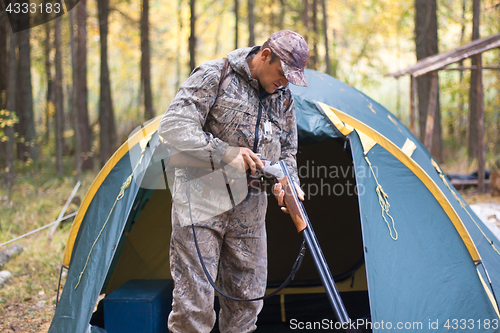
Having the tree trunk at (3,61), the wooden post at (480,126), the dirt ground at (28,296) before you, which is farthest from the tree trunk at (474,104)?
the tree trunk at (3,61)

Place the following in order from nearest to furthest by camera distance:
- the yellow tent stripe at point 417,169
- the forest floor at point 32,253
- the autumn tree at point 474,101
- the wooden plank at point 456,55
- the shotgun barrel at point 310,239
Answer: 1. the shotgun barrel at point 310,239
2. the yellow tent stripe at point 417,169
3. the forest floor at point 32,253
4. the wooden plank at point 456,55
5. the autumn tree at point 474,101

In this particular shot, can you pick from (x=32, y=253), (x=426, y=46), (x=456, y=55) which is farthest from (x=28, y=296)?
(x=426, y=46)

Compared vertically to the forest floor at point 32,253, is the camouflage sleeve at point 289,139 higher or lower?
higher

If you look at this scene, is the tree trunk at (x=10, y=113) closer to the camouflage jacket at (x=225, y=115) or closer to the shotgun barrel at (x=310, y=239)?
the camouflage jacket at (x=225, y=115)

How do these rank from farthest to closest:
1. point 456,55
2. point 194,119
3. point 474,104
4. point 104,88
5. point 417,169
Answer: point 104,88 → point 474,104 → point 456,55 → point 417,169 → point 194,119

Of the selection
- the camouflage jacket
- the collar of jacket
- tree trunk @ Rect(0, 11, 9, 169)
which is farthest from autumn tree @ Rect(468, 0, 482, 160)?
tree trunk @ Rect(0, 11, 9, 169)

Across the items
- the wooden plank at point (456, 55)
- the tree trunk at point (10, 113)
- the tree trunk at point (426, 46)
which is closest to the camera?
the wooden plank at point (456, 55)

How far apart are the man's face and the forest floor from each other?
2270 millimetres

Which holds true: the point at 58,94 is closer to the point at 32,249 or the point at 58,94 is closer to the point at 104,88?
the point at 104,88

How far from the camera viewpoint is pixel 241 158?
1852 millimetres

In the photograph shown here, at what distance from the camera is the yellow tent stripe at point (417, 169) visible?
97.5 inches

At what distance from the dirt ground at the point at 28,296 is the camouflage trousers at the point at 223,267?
1.44 metres

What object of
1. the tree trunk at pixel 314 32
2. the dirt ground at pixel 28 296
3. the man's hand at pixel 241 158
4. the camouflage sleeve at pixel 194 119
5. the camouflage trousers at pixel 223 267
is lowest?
the dirt ground at pixel 28 296

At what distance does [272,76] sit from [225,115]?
29cm
